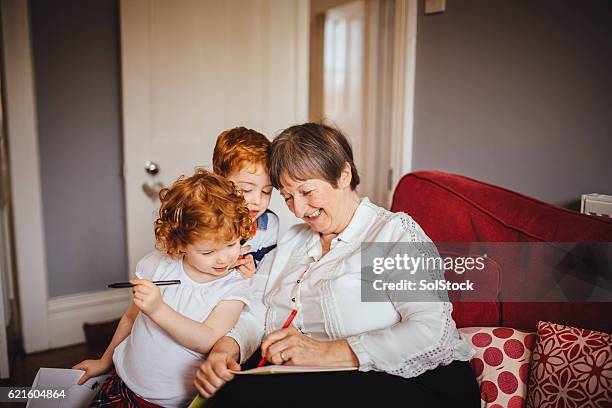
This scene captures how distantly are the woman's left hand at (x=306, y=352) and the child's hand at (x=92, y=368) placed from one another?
496mm

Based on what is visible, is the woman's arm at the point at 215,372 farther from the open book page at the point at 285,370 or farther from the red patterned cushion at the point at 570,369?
the red patterned cushion at the point at 570,369

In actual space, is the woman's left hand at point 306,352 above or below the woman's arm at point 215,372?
above

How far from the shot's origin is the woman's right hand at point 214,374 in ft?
3.72

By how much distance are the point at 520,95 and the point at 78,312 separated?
247 cm

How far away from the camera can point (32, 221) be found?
261cm

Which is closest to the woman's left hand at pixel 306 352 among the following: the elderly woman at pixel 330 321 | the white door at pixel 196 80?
the elderly woman at pixel 330 321

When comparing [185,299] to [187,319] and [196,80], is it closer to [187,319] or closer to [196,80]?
[187,319]

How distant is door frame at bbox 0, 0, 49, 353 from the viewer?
245cm

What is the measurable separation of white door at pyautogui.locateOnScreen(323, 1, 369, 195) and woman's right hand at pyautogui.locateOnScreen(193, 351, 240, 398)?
9.51 feet

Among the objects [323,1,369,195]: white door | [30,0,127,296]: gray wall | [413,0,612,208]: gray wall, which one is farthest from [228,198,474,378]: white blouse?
[323,1,369,195]: white door

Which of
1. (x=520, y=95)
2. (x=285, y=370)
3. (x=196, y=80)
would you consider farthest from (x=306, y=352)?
(x=196, y=80)

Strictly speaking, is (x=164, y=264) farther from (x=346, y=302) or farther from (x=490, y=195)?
(x=490, y=195)

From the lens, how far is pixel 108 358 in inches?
54.8

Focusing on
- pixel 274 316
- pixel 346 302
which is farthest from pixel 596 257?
pixel 274 316
